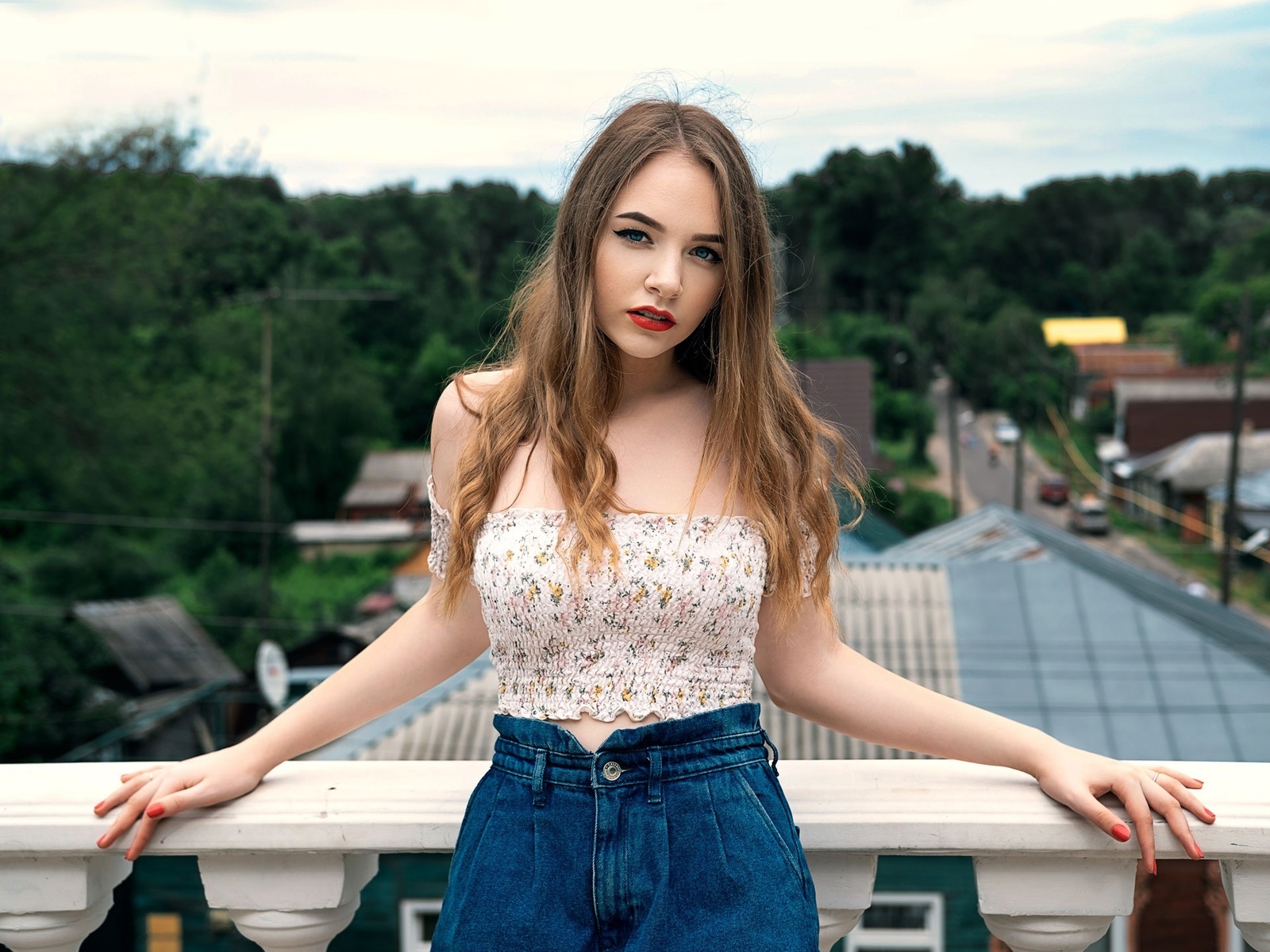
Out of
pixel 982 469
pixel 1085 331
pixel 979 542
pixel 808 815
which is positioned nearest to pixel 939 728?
pixel 808 815

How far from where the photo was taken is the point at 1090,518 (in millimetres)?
38625

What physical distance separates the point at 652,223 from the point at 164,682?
1202 inches

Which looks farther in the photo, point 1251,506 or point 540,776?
point 1251,506

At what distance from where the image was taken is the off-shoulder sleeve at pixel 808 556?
1.37 meters

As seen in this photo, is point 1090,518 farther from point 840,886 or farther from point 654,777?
point 654,777

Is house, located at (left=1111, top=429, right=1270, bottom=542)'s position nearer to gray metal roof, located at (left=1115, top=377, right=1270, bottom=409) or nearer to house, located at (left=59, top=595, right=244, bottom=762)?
gray metal roof, located at (left=1115, top=377, right=1270, bottom=409)

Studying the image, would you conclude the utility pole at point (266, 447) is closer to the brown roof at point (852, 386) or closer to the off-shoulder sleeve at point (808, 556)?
the brown roof at point (852, 386)

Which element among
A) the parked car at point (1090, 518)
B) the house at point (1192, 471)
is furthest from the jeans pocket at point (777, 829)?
the parked car at point (1090, 518)

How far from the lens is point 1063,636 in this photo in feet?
36.4

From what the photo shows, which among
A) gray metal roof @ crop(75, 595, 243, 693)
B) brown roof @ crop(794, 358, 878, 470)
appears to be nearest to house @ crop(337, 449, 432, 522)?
gray metal roof @ crop(75, 595, 243, 693)

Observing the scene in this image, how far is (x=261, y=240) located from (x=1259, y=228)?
122 feet

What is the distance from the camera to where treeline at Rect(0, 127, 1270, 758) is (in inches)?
1033

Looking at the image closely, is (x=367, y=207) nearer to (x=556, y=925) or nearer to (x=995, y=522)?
(x=995, y=522)

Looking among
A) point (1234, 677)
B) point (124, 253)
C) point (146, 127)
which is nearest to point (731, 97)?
point (1234, 677)
